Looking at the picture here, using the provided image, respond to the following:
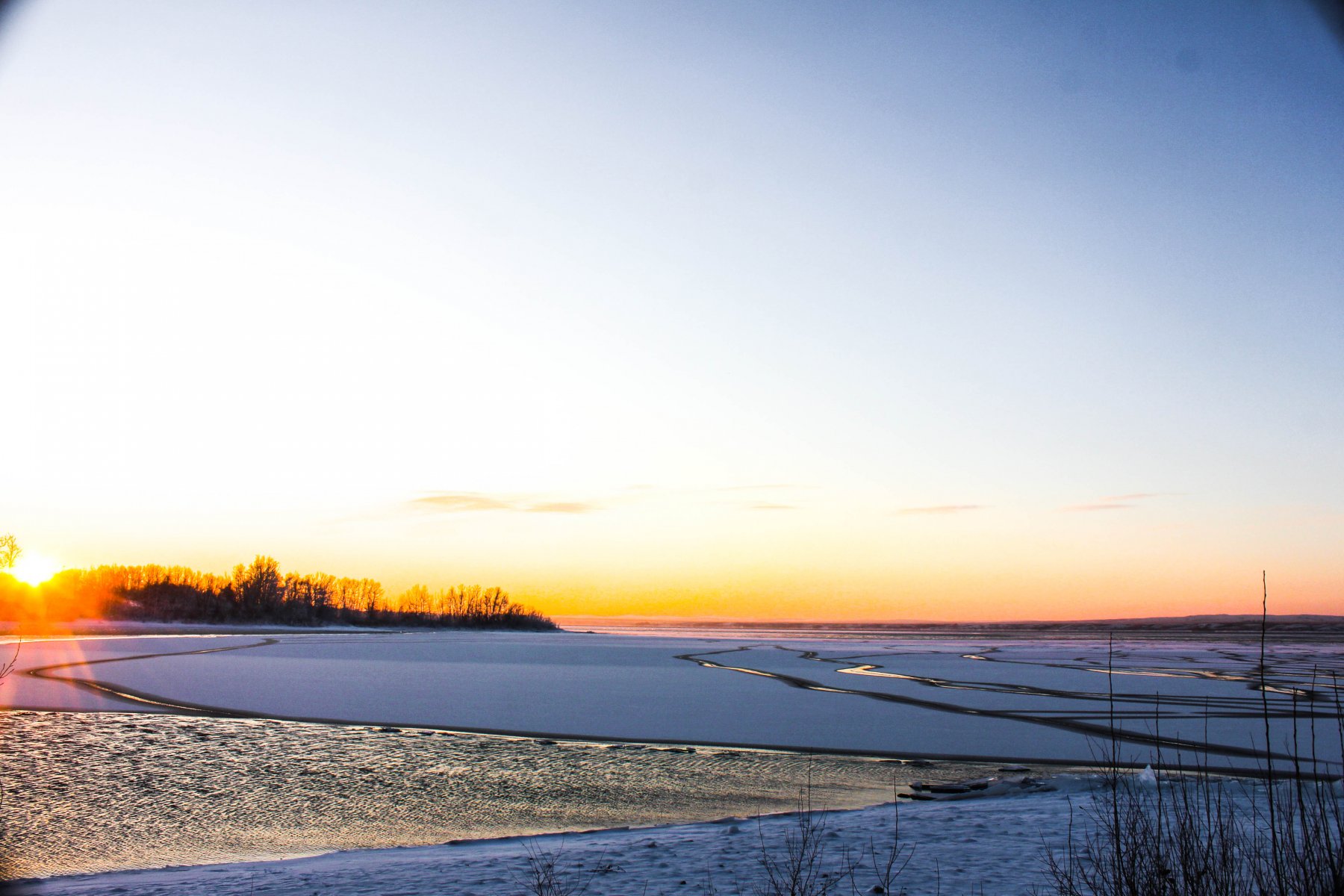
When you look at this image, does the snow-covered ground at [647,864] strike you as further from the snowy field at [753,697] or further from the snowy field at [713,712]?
the snowy field at [753,697]

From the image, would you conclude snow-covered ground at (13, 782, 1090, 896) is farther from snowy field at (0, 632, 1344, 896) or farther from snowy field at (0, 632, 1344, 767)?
snowy field at (0, 632, 1344, 767)

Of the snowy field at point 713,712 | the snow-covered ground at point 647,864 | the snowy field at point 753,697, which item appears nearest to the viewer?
the snow-covered ground at point 647,864

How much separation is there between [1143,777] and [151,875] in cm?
805

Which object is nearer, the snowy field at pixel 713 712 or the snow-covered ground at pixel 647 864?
the snow-covered ground at pixel 647 864

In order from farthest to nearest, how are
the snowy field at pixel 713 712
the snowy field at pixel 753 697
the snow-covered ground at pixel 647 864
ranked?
1. the snowy field at pixel 753 697
2. the snowy field at pixel 713 712
3. the snow-covered ground at pixel 647 864

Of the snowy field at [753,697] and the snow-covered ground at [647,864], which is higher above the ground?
the snow-covered ground at [647,864]

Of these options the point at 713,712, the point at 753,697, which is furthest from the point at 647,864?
the point at 753,697

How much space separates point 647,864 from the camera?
18.1ft

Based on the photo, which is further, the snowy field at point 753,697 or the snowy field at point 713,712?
the snowy field at point 753,697

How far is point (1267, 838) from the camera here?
5766 mm

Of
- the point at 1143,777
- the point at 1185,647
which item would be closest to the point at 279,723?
the point at 1143,777

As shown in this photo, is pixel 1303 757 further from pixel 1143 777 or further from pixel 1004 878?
pixel 1004 878

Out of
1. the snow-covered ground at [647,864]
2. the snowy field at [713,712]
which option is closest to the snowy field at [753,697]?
the snowy field at [713,712]

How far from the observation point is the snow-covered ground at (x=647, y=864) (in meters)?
4.99
